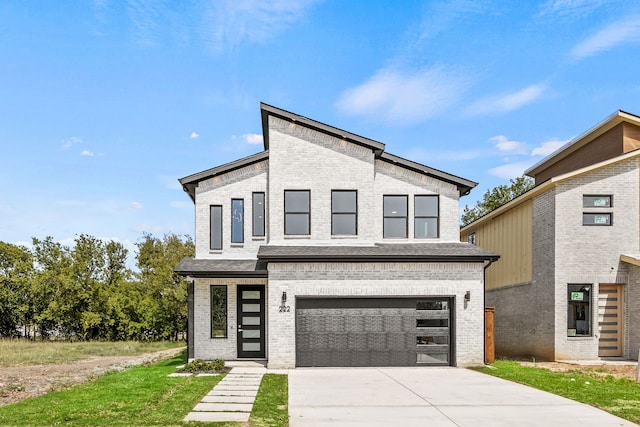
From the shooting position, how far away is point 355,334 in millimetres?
17109

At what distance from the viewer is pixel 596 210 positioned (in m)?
19.3

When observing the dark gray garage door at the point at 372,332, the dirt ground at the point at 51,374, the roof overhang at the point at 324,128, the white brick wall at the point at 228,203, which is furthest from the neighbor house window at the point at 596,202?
the dirt ground at the point at 51,374

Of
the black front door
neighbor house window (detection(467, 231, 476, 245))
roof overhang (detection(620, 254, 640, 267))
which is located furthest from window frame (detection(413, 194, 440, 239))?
neighbor house window (detection(467, 231, 476, 245))

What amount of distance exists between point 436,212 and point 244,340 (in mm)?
8195

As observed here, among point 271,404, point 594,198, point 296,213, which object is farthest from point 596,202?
point 271,404

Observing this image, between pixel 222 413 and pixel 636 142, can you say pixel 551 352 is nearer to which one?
pixel 636 142

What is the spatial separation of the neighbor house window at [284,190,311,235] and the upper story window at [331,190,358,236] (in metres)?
0.88

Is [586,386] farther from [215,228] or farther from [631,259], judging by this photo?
[215,228]

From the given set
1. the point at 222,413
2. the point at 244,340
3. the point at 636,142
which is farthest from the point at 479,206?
the point at 222,413

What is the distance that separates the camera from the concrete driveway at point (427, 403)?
30.6 ft

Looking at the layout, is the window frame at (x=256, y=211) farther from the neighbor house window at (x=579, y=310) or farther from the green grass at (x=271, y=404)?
the neighbor house window at (x=579, y=310)

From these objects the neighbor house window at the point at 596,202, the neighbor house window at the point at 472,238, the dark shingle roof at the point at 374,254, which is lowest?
the dark shingle roof at the point at 374,254

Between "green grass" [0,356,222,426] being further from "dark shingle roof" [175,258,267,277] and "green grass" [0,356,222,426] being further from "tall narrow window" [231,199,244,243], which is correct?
"tall narrow window" [231,199,244,243]

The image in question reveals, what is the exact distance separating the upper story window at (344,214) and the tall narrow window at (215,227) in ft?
13.3
